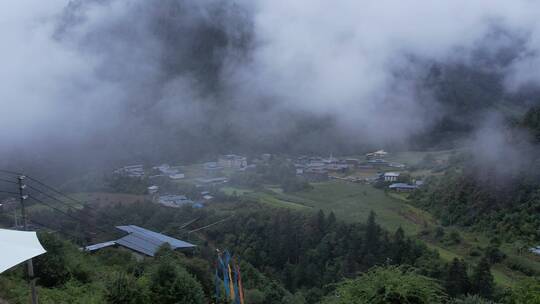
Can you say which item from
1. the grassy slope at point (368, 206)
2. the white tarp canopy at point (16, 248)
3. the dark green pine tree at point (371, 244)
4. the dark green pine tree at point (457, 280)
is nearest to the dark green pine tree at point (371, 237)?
the dark green pine tree at point (371, 244)

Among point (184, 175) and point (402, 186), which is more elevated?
point (184, 175)

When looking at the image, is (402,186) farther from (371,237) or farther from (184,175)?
(184,175)

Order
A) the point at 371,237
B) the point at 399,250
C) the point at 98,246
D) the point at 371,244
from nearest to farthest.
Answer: the point at 98,246 → the point at 399,250 → the point at 371,244 → the point at 371,237

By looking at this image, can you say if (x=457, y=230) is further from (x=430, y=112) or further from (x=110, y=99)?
(x=110, y=99)

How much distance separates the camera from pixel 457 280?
16.0 metres

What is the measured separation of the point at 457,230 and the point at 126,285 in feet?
57.1

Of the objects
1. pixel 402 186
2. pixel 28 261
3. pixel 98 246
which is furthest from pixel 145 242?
pixel 402 186

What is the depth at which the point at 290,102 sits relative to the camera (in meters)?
55.8

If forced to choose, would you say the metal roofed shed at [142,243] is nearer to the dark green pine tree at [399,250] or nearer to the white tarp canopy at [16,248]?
the dark green pine tree at [399,250]

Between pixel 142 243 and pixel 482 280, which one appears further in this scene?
pixel 142 243

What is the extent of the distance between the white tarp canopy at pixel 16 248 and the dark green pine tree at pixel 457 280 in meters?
13.6

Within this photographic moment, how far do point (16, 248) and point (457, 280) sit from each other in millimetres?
14109

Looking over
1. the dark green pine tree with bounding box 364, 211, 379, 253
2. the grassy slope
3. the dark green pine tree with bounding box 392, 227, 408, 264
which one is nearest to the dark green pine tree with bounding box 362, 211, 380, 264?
the dark green pine tree with bounding box 364, 211, 379, 253

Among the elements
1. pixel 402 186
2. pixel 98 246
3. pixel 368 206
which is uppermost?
pixel 402 186
